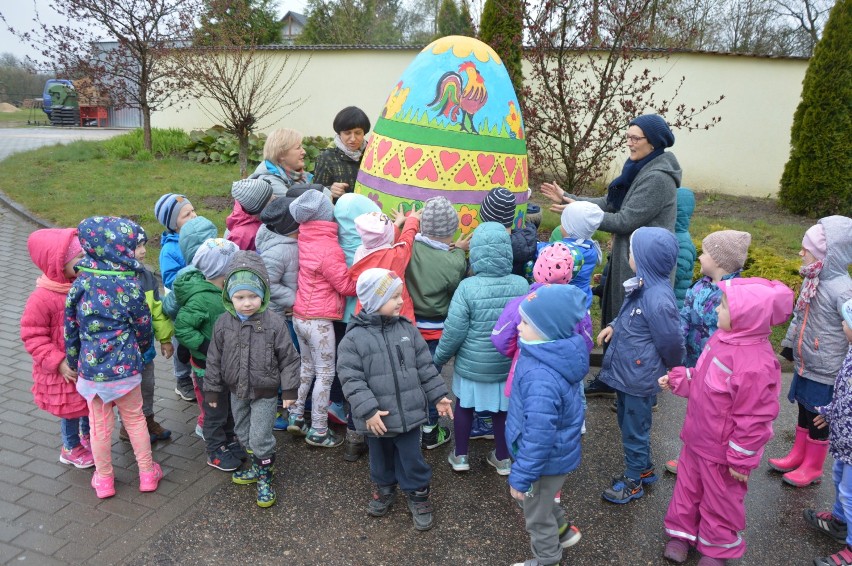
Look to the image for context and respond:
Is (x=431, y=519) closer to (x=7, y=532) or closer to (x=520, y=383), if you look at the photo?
(x=520, y=383)

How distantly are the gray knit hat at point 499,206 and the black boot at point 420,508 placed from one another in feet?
5.65

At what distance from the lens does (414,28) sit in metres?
35.2

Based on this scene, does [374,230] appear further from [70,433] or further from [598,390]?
[598,390]

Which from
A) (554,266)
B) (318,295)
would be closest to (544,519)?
(554,266)

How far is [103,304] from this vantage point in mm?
3359

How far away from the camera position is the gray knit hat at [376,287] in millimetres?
3207

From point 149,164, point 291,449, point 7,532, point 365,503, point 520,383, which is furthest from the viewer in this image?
point 149,164

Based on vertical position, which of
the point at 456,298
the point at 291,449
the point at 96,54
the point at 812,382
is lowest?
Answer: the point at 291,449

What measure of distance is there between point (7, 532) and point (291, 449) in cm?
158

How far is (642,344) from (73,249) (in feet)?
10.6

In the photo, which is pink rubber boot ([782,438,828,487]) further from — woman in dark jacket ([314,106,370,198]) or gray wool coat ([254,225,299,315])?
woman in dark jacket ([314,106,370,198])

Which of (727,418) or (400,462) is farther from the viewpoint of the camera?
(400,462)

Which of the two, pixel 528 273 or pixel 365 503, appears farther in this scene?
pixel 528 273

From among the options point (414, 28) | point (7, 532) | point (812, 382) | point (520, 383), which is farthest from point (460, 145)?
point (414, 28)
